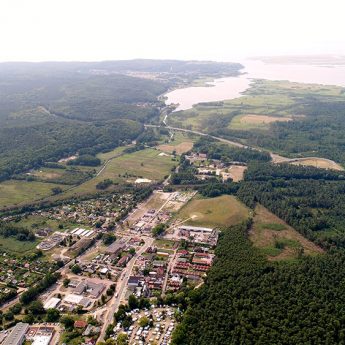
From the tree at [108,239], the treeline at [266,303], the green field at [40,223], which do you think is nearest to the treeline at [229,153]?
the tree at [108,239]

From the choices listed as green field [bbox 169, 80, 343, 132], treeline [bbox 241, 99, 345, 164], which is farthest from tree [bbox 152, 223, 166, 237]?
green field [bbox 169, 80, 343, 132]

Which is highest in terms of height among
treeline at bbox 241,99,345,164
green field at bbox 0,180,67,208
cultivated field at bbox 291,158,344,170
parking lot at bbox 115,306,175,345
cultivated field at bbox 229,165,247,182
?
treeline at bbox 241,99,345,164

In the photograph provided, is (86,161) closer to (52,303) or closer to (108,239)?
(108,239)

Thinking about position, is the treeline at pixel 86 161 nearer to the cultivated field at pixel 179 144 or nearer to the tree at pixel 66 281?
the cultivated field at pixel 179 144

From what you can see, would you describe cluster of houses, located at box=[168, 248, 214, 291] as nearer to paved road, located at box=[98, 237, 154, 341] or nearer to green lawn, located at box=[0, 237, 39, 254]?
paved road, located at box=[98, 237, 154, 341]

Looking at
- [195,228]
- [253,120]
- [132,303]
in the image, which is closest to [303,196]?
[195,228]

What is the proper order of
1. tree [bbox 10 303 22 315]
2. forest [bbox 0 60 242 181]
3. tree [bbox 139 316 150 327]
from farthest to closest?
forest [bbox 0 60 242 181] → tree [bbox 10 303 22 315] → tree [bbox 139 316 150 327]
